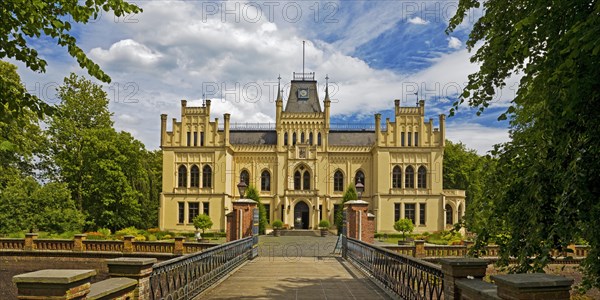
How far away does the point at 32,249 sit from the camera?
2336 centimetres

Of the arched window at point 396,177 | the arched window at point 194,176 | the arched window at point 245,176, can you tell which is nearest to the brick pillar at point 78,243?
the arched window at point 194,176

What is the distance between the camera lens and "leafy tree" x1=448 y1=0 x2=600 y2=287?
4773 millimetres

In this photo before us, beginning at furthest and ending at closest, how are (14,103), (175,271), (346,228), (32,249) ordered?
(32,249) → (346,228) → (175,271) → (14,103)

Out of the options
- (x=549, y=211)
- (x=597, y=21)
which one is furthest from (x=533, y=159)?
(x=597, y=21)

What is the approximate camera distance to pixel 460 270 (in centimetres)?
600

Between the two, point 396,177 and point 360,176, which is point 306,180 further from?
point 396,177

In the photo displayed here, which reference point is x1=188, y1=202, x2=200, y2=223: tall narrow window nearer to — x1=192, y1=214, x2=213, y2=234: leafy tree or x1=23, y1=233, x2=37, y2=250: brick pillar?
x1=192, y1=214, x2=213, y2=234: leafy tree

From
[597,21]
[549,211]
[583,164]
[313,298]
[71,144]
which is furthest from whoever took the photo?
[71,144]

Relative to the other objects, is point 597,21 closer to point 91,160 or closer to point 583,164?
point 583,164

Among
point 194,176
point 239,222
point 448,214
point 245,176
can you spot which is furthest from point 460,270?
point 448,214

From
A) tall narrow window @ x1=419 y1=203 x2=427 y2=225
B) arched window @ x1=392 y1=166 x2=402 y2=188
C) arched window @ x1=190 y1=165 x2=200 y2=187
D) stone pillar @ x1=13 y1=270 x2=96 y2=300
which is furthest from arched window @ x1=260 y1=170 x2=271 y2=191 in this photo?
stone pillar @ x1=13 y1=270 x2=96 y2=300

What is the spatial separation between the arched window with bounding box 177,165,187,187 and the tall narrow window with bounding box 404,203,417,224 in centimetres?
1988

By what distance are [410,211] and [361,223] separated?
25.5 meters

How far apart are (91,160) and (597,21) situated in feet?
124
